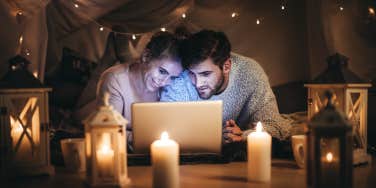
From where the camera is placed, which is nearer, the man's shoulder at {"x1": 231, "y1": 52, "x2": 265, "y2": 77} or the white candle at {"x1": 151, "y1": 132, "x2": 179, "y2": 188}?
the white candle at {"x1": 151, "y1": 132, "x2": 179, "y2": 188}

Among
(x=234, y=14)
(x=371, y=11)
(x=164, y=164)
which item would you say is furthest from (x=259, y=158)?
(x=371, y=11)

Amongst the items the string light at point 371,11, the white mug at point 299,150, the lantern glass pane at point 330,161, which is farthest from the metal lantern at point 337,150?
the string light at point 371,11

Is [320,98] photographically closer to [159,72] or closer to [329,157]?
[329,157]

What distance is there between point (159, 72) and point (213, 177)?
435 millimetres

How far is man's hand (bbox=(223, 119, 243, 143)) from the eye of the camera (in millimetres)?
1523

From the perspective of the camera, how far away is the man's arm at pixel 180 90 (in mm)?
1520

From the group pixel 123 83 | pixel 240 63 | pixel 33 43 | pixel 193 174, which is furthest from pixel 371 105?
pixel 33 43

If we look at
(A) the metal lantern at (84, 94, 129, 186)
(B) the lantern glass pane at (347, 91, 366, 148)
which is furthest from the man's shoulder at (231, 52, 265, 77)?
(A) the metal lantern at (84, 94, 129, 186)

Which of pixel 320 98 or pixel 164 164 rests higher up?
pixel 320 98

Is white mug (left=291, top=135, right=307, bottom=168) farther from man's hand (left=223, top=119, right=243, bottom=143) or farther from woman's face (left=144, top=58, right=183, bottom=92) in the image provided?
woman's face (left=144, top=58, right=183, bottom=92)

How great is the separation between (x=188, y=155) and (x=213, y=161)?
84 millimetres

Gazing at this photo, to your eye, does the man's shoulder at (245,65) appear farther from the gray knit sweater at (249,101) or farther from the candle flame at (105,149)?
the candle flame at (105,149)

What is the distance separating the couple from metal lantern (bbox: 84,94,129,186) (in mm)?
346

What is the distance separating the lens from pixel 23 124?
1.27 meters
